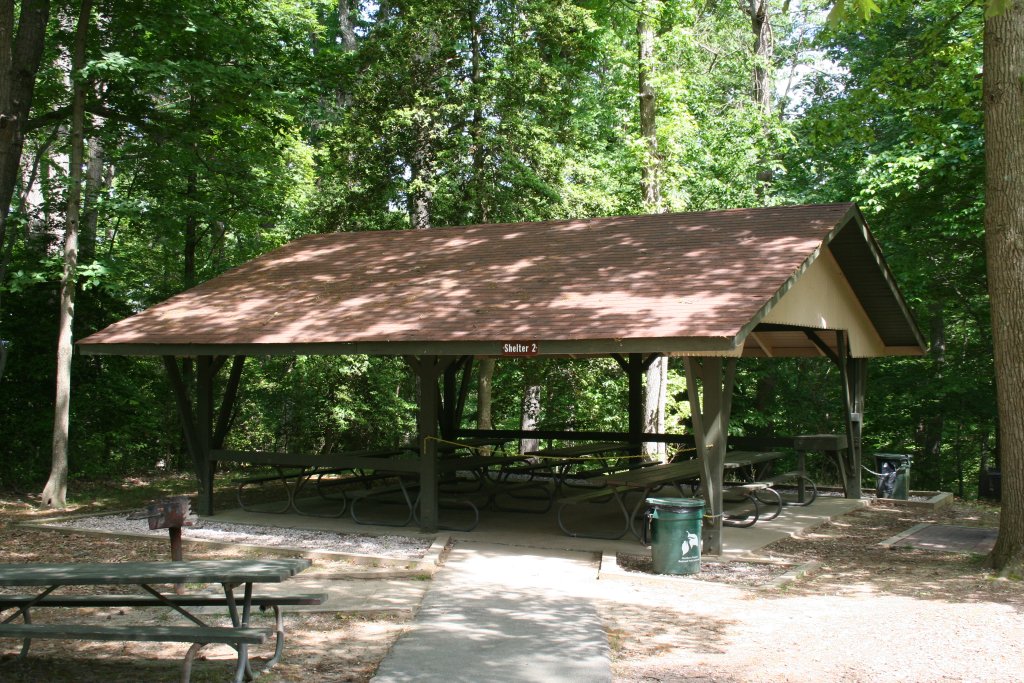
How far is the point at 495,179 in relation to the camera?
1748 centimetres

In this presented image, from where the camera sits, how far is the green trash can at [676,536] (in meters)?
8.27

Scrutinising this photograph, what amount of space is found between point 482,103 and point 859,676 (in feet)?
44.3

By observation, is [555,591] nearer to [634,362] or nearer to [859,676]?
[859,676]

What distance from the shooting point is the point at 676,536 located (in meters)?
8.27

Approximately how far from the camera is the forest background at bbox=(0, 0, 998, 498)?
1452 cm

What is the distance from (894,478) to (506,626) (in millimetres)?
9232

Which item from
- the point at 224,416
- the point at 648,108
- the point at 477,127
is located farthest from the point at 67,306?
the point at 648,108

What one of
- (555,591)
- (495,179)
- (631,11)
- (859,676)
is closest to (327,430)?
(495,179)

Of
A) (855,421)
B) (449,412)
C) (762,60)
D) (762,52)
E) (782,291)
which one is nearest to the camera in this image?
(782,291)

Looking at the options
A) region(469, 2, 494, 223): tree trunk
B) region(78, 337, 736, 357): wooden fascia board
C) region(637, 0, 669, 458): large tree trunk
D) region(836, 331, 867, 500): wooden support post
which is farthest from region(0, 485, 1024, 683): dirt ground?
region(469, 2, 494, 223): tree trunk

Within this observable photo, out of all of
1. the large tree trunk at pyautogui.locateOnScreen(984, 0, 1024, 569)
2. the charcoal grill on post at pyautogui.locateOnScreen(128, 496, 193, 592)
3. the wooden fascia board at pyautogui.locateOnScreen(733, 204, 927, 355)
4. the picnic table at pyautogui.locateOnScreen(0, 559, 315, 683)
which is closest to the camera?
the picnic table at pyautogui.locateOnScreen(0, 559, 315, 683)

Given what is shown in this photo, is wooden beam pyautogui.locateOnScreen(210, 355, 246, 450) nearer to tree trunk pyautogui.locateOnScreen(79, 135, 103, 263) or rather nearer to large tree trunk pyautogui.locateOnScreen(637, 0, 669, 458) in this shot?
tree trunk pyautogui.locateOnScreen(79, 135, 103, 263)

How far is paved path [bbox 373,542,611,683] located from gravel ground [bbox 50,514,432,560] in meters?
0.84

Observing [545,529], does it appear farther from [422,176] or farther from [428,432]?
[422,176]
